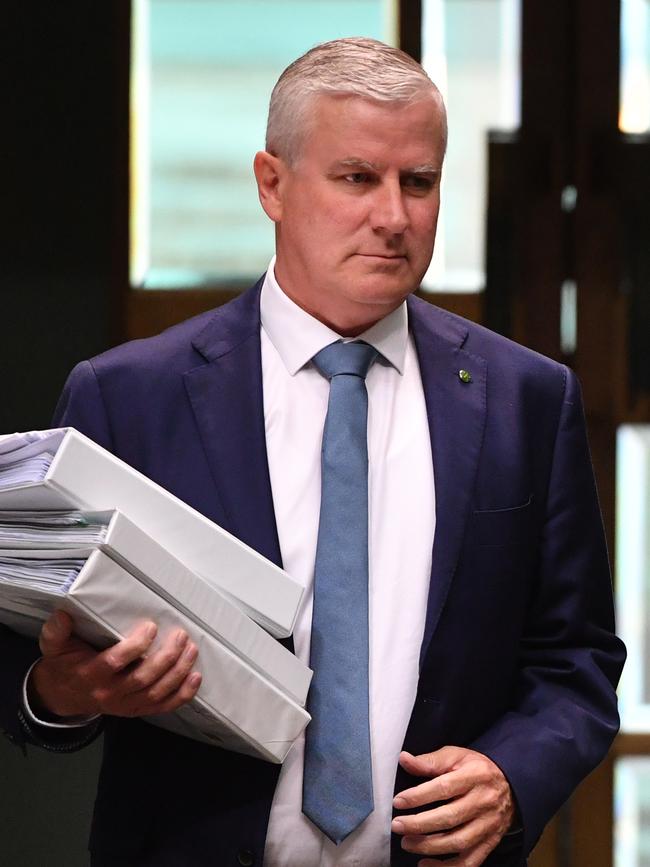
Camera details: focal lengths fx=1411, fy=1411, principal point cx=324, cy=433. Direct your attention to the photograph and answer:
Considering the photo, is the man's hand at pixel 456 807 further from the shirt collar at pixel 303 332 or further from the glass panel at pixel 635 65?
Result: the glass panel at pixel 635 65

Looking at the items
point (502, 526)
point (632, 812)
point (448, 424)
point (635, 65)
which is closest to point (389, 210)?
point (448, 424)

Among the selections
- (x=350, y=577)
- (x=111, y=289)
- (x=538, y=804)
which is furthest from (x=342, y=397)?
(x=111, y=289)

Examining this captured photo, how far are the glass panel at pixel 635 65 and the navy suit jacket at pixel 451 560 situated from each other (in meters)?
1.34

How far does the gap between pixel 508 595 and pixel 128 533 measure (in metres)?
0.58

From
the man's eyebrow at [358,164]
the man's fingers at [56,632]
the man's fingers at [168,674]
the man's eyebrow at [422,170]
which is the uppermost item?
the man's eyebrow at [358,164]

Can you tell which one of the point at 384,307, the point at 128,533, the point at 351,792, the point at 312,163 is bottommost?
the point at 351,792

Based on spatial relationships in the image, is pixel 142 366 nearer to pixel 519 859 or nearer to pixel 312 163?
pixel 312 163

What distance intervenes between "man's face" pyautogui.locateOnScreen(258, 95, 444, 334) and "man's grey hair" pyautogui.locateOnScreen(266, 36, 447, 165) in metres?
0.01

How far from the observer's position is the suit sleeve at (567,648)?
Answer: 163 cm

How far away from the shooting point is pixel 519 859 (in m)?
1.65

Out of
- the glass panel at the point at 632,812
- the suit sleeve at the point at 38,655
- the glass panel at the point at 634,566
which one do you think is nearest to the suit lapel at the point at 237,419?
the suit sleeve at the point at 38,655

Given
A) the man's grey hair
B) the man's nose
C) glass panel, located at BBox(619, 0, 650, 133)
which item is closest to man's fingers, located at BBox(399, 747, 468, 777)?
the man's nose

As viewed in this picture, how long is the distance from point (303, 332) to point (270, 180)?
0.20 metres

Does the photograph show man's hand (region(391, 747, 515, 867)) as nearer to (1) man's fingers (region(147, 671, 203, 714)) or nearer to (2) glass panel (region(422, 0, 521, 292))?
(1) man's fingers (region(147, 671, 203, 714))
